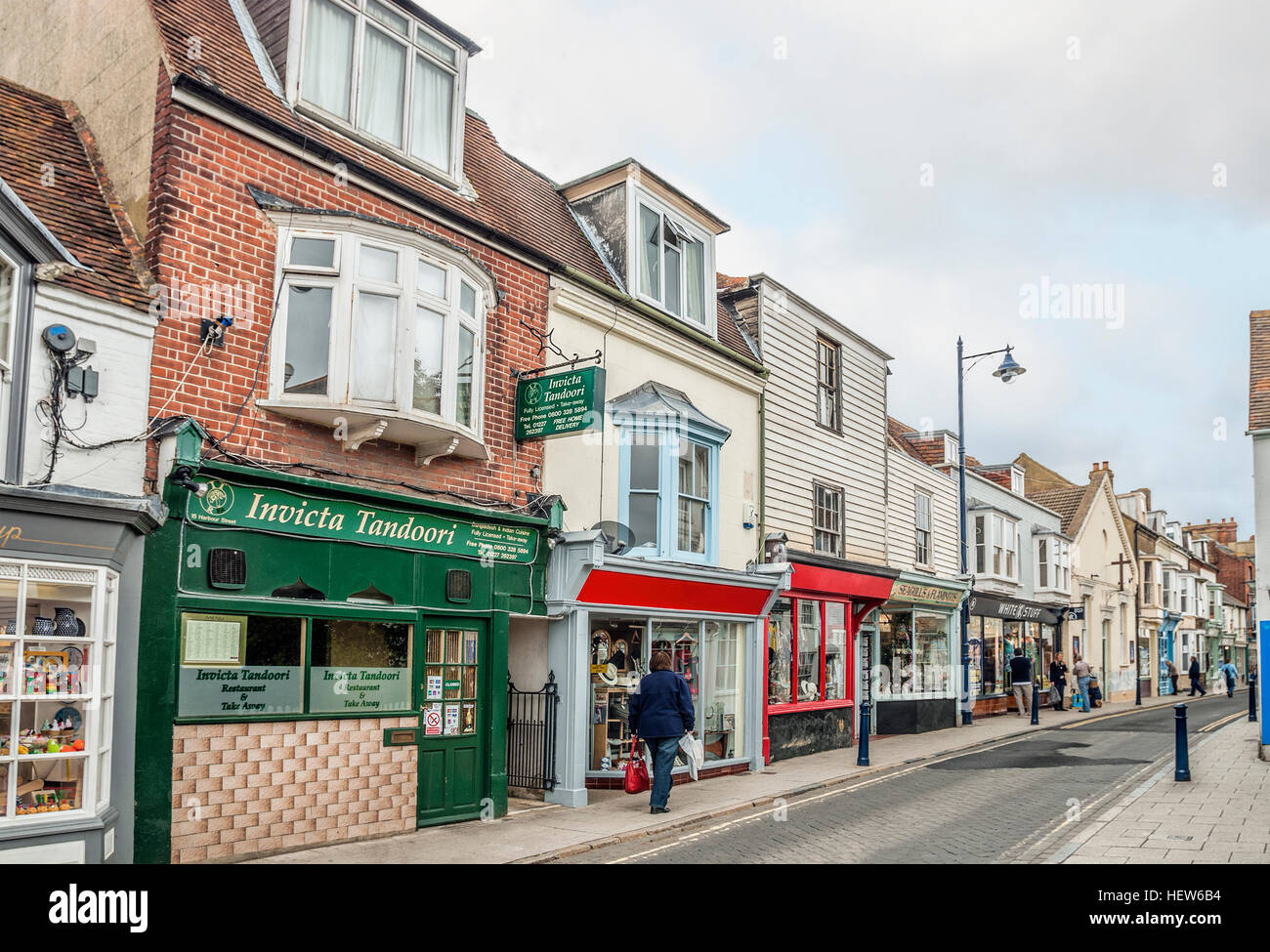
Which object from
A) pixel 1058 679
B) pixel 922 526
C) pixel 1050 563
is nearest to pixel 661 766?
pixel 922 526

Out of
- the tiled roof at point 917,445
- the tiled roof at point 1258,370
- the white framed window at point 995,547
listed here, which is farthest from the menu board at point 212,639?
the white framed window at point 995,547

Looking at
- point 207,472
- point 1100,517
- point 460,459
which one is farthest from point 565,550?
point 1100,517

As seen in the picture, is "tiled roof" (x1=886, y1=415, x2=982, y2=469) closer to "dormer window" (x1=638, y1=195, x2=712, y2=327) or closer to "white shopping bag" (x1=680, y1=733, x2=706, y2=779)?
"dormer window" (x1=638, y1=195, x2=712, y2=327)

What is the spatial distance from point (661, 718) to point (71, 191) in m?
8.24

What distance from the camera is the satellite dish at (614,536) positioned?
13.5 metres

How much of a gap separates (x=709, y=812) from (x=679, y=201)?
9519 millimetres

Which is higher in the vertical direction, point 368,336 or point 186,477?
point 368,336

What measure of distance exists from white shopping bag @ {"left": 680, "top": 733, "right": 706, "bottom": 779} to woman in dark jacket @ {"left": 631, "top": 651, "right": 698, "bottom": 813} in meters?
1.31

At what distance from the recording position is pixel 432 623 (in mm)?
11203

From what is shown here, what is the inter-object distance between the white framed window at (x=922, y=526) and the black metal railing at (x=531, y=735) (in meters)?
13.7

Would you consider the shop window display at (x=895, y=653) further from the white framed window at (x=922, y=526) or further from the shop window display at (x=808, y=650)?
the shop window display at (x=808, y=650)

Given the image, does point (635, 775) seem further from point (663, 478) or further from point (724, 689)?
point (663, 478)

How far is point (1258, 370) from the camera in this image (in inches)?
709

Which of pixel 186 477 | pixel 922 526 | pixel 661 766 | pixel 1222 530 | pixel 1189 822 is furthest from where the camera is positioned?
pixel 1222 530
